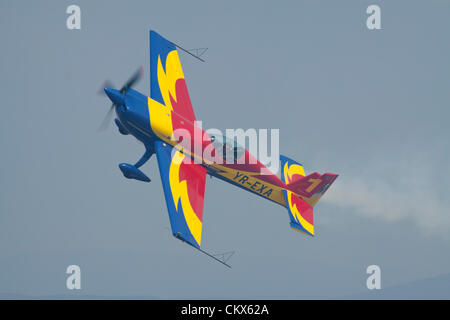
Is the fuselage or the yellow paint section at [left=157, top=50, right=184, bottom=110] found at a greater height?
the yellow paint section at [left=157, top=50, right=184, bottom=110]

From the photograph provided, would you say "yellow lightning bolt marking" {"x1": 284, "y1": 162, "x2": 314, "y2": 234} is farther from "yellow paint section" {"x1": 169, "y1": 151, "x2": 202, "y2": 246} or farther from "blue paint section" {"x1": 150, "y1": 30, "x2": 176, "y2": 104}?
"blue paint section" {"x1": 150, "y1": 30, "x2": 176, "y2": 104}

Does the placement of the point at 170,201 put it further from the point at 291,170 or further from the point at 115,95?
the point at 291,170

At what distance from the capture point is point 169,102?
86.2ft

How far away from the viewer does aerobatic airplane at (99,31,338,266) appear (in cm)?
2391

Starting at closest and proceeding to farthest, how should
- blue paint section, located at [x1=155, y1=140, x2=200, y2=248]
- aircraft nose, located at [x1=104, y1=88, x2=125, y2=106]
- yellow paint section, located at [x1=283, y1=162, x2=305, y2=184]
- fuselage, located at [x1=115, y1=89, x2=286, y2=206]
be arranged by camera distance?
1. blue paint section, located at [x1=155, y1=140, x2=200, y2=248]
2. aircraft nose, located at [x1=104, y1=88, x2=125, y2=106]
3. fuselage, located at [x1=115, y1=89, x2=286, y2=206]
4. yellow paint section, located at [x1=283, y1=162, x2=305, y2=184]

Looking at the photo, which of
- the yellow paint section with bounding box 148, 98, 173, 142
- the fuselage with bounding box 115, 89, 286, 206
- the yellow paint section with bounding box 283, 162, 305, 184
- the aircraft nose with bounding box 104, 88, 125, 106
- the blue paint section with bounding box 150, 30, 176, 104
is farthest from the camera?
the yellow paint section with bounding box 283, 162, 305, 184

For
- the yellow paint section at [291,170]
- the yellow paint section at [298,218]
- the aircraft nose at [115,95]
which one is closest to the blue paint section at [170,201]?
the aircraft nose at [115,95]

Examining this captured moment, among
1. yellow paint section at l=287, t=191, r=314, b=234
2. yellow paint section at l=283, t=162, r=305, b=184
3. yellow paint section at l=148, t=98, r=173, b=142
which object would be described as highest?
yellow paint section at l=148, t=98, r=173, b=142

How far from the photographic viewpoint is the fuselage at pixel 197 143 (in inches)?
949

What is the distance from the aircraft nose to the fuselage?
14cm

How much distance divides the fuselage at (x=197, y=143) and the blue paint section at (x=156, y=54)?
4.79 ft

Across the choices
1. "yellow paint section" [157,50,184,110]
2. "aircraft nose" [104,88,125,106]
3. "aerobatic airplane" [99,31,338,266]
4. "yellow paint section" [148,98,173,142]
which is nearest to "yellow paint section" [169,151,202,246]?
"aerobatic airplane" [99,31,338,266]

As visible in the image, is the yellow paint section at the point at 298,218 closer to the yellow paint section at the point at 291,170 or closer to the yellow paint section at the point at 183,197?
the yellow paint section at the point at 291,170

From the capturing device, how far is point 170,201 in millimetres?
23625
